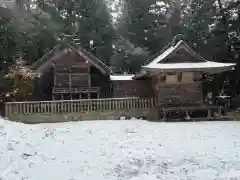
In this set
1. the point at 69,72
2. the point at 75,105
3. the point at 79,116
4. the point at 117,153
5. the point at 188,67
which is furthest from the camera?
the point at 69,72

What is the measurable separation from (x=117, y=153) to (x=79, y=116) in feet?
29.9

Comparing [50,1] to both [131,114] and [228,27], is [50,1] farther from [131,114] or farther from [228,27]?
[131,114]

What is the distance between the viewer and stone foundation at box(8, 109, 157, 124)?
2006 centimetres

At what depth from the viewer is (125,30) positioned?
40500 mm

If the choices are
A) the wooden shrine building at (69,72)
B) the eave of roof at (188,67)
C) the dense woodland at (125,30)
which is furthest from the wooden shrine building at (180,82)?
the wooden shrine building at (69,72)

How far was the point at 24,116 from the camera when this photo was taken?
2006cm

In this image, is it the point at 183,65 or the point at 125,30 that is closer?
the point at 183,65

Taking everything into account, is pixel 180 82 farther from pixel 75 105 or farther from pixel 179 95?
pixel 75 105

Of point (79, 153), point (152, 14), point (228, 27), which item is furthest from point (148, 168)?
point (152, 14)

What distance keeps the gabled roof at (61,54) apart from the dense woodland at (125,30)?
1.04m

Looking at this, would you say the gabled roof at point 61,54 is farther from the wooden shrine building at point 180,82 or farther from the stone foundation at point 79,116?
the stone foundation at point 79,116

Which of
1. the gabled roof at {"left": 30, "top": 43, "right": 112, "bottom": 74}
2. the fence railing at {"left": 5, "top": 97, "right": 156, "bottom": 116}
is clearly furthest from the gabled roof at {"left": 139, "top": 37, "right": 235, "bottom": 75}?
the gabled roof at {"left": 30, "top": 43, "right": 112, "bottom": 74}

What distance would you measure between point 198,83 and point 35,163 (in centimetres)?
1507

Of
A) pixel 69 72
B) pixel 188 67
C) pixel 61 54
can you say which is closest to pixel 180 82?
pixel 188 67
